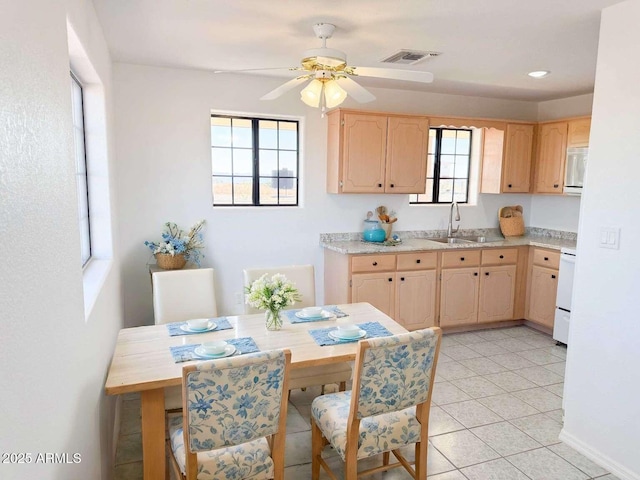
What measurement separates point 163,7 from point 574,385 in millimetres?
3254

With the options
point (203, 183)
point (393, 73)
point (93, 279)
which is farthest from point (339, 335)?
point (203, 183)

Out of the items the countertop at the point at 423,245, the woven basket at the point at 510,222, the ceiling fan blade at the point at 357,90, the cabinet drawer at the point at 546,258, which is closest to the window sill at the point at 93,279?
the ceiling fan blade at the point at 357,90

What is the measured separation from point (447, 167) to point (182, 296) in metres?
3.54

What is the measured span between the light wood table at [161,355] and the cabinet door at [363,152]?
182 cm

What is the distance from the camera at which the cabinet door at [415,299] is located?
4406 millimetres

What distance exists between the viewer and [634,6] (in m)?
2.27

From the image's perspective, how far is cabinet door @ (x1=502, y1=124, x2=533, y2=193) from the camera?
4.98 m

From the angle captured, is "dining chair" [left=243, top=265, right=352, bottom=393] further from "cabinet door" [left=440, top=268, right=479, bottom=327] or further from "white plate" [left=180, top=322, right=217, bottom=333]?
"cabinet door" [left=440, top=268, right=479, bottom=327]

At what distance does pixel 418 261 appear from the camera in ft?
14.6

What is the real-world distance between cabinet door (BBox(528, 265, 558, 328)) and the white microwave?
877 mm

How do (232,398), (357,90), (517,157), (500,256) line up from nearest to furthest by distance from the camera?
(232,398), (357,90), (500,256), (517,157)

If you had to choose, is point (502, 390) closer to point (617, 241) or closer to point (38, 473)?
point (617, 241)

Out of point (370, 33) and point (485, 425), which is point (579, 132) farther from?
point (485, 425)

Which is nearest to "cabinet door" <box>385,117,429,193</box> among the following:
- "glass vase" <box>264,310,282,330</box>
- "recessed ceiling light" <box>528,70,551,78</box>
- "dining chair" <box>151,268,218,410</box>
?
"recessed ceiling light" <box>528,70,551,78</box>
